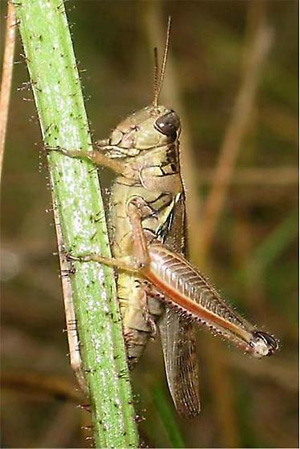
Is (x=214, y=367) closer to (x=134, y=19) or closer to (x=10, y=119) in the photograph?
(x=10, y=119)

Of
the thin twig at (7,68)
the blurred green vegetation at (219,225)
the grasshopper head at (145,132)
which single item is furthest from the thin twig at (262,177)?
the thin twig at (7,68)

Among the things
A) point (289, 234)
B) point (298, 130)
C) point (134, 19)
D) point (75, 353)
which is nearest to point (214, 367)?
point (289, 234)

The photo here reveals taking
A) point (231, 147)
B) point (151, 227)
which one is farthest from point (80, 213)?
point (231, 147)

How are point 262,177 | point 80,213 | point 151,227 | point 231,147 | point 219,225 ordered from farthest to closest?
point 219,225, point 262,177, point 231,147, point 151,227, point 80,213

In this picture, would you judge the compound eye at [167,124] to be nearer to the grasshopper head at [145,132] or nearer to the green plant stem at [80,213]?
the grasshopper head at [145,132]

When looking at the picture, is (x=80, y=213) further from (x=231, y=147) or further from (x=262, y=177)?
(x=262, y=177)

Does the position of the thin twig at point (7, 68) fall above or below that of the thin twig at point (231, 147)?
above

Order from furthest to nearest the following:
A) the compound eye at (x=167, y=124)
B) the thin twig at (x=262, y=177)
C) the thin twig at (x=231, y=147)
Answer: the thin twig at (x=262, y=177), the thin twig at (x=231, y=147), the compound eye at (x=167, y=124)

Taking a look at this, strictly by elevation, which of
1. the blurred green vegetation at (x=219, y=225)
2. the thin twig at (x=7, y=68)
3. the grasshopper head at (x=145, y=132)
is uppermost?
the thin twig at (x=7, y=68)

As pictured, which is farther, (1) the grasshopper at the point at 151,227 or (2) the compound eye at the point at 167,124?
(2) the compound eye at the point at 167,124
